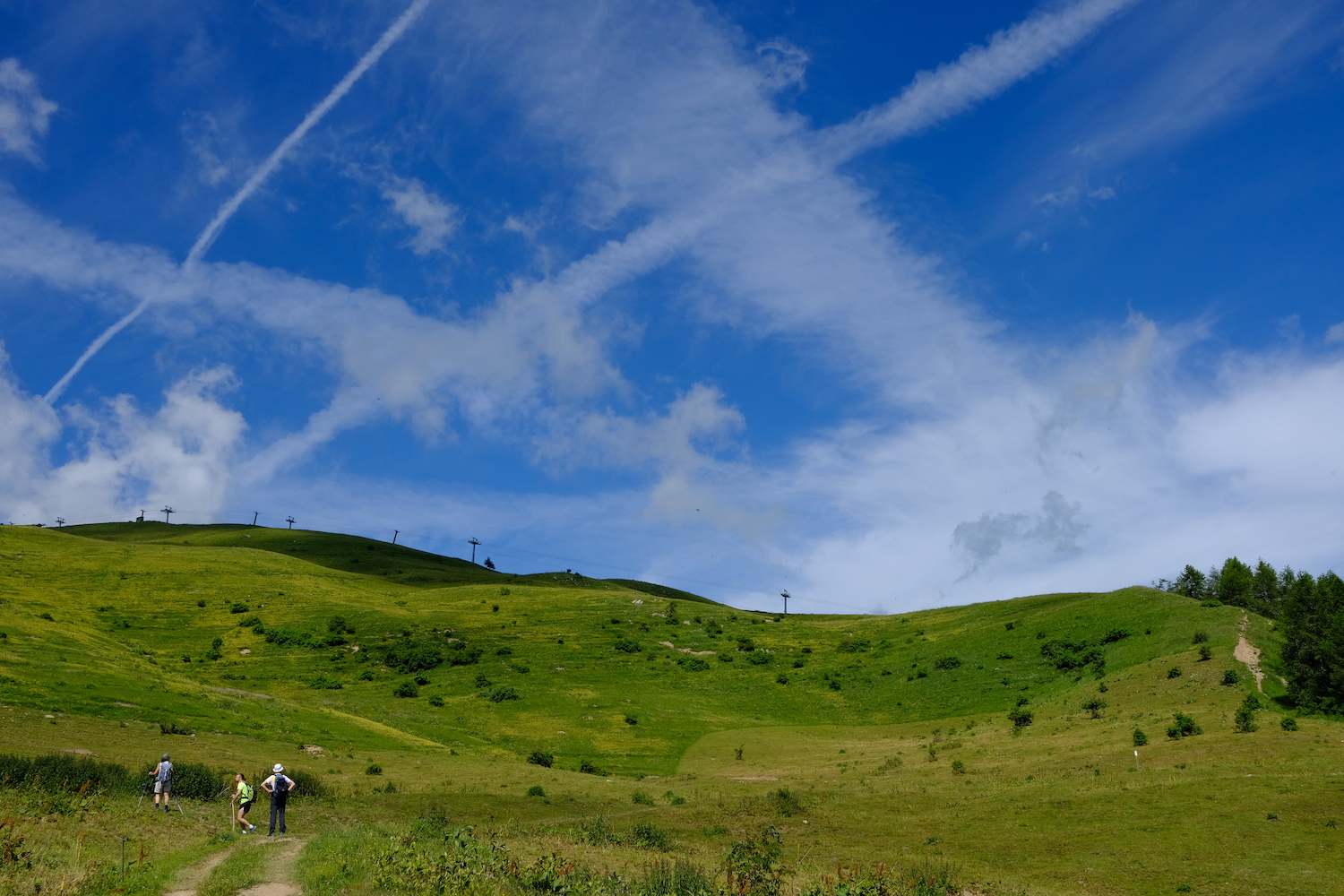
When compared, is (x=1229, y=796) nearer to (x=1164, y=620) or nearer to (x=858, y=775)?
(x=858, y=775)

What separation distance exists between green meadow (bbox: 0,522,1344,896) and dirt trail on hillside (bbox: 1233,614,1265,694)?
1.78 ft

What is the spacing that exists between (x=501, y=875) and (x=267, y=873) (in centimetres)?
607

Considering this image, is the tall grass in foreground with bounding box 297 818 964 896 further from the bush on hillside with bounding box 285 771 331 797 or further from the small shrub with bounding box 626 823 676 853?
the bush on hillside with bounding box 285 771 331 797

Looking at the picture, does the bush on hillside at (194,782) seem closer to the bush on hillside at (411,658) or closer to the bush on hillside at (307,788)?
the bush on hillside at (307,788)

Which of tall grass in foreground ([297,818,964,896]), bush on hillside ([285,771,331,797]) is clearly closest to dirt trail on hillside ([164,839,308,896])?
tall grass in foreground ([297,818,964,896])

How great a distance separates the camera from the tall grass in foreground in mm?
19188

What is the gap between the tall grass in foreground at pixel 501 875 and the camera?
1919 centimetres

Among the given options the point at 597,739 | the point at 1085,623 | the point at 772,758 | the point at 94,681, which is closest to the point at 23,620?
the point at 94,681

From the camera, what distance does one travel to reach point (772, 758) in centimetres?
6378

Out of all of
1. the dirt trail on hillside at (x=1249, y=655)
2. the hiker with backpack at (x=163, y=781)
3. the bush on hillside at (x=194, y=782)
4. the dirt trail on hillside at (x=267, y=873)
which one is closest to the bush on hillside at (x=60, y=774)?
the bush on hillside at (x=194, y=782)

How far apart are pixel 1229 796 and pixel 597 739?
43.8 metres

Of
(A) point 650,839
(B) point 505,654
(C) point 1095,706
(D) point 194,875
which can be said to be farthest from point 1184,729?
(B) point 505,654

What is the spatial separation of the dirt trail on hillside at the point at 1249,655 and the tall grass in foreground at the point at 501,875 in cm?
4316

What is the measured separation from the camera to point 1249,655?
6134 cm
